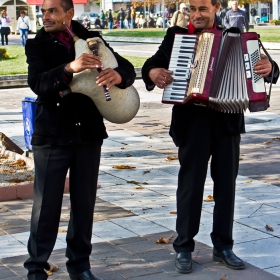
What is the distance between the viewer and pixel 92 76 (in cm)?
426

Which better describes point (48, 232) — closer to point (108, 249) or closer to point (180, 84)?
point (108, 249)

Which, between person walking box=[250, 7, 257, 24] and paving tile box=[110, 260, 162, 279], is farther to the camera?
person walking box=[250, 7, 257, 24]

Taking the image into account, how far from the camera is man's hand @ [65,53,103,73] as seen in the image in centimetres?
413

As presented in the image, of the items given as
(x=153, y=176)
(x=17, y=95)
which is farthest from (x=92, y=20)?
(x=153, y=176)

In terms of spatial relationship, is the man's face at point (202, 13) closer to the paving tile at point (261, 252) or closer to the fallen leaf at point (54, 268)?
the paving tile at point (261, 252)

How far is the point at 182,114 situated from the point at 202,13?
717 mm

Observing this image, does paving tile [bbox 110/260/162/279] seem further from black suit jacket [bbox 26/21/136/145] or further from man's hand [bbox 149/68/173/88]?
man's hand [bbox 149/68/173/88]

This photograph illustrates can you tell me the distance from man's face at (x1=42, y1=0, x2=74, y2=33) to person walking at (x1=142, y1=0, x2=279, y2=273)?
2.64 ft

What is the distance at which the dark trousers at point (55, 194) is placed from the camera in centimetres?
441

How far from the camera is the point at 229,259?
4.93 m

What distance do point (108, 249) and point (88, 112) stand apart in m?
1.41

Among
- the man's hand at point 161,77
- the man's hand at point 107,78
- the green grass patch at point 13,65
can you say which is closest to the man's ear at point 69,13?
the man's hand at point 107,78

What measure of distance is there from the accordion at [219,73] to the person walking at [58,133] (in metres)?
0.42

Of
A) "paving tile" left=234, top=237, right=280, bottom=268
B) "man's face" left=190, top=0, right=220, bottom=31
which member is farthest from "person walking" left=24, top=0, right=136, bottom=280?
"paving tile" left=234, top=237, right=280, bottom=268
